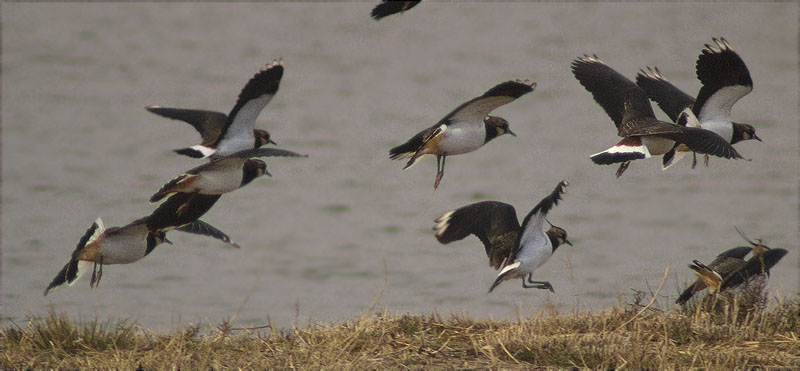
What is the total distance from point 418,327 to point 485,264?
5.59 metres

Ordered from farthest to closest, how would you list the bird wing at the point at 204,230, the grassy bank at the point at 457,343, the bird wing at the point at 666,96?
the bird wing at the point at 666,96 < the bird wing at the point at 204,230 < the grassy bank at the point at 457,343

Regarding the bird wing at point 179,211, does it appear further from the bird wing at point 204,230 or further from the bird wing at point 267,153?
the bird wing at point 267,153

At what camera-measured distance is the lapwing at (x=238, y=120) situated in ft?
21.2

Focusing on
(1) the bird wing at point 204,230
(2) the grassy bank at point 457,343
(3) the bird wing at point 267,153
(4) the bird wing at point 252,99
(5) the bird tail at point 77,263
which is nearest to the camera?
(3) the bird wing at point 267,153

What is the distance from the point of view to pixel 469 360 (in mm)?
5773

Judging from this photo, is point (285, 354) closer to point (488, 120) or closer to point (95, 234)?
point (95, 234)

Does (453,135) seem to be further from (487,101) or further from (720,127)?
(720,127)

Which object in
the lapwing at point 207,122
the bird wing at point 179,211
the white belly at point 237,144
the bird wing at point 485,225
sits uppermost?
the lapwing at point 207,122

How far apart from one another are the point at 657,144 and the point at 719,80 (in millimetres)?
861

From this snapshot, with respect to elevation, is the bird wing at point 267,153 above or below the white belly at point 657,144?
below

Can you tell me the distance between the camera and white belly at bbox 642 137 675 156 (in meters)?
6.77

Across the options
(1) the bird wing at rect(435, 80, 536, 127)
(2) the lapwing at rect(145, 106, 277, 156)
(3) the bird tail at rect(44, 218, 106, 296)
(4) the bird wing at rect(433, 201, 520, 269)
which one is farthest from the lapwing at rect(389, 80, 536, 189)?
(3) the bird tail at rect(44, 218, 106, 296)

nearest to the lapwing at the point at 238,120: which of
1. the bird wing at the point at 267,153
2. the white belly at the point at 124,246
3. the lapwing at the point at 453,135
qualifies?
the white belly at the point at 124,246

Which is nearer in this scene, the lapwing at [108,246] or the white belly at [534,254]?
the white belly at [534,254]
